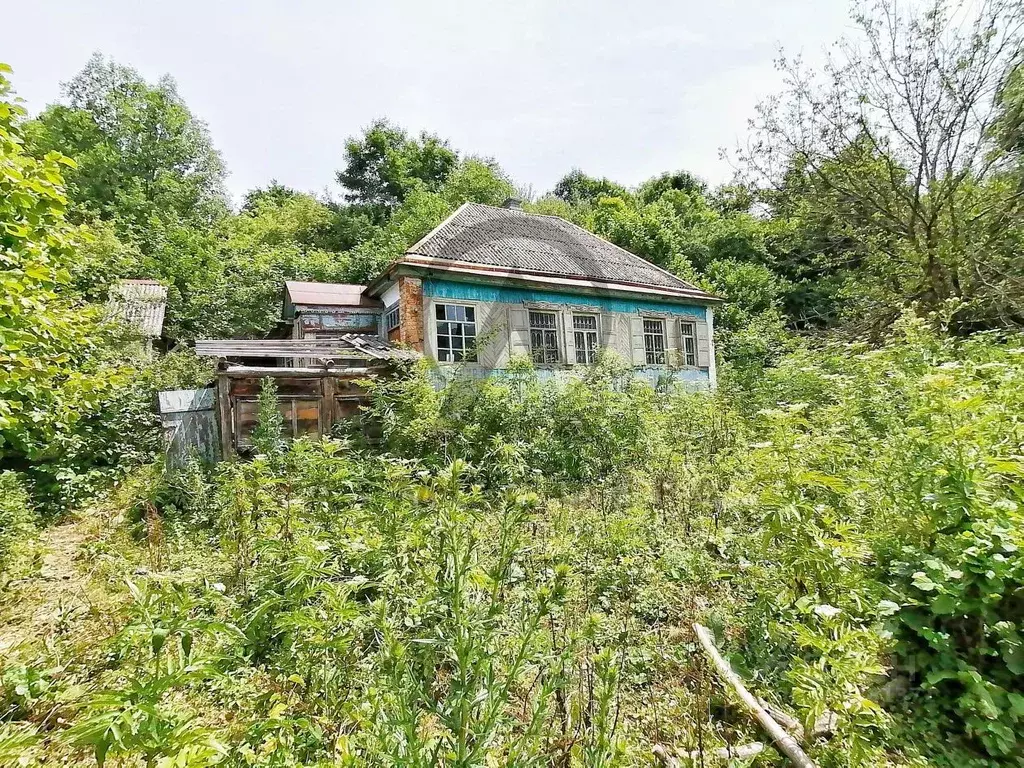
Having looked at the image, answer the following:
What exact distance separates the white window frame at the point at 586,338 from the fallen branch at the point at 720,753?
953 cm

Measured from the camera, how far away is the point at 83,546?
5.83 metres

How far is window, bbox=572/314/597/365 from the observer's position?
1207 cm

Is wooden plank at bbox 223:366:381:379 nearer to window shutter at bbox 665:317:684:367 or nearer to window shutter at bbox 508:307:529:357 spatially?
window shutter at bbox 508:307:529:357

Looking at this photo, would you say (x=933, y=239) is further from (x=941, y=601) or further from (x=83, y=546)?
(x=83, y=546)

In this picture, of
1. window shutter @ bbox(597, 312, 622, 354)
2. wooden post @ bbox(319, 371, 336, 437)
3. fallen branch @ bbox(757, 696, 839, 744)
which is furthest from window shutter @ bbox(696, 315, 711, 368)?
fallen branch @ bbox(757, 696, 839, 744)

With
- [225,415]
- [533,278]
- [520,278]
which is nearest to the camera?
[225,415]

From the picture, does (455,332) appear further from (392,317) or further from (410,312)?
(392,317)

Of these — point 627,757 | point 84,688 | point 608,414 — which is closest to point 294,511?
point 84,688

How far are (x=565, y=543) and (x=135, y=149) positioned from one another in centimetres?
3412

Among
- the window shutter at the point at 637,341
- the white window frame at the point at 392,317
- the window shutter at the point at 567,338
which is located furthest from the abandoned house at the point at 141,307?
the window shutter at the point at 637,341

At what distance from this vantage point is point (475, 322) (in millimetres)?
10883

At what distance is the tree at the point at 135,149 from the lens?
23422 millimetres

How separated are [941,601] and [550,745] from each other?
228cm

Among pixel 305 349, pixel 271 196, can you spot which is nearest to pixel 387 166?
pixel 271 196
